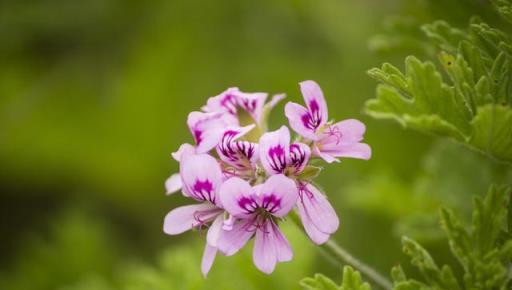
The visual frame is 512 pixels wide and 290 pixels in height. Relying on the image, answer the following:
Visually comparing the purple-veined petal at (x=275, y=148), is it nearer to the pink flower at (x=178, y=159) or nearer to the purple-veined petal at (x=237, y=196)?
the purple-veined petal at (x=237, y=196)

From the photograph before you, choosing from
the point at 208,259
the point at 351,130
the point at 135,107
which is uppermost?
the point at 135,107

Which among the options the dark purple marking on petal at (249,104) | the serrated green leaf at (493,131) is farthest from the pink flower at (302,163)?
the serrated green leaf at (493,131)

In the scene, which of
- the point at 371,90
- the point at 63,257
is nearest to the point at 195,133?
the point at 63,257

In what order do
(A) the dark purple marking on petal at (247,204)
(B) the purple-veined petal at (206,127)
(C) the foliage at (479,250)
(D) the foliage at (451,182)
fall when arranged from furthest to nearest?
(D) the foliage at (451,182) < (B) the purple-veined petal at (206,127) < (A) the dark purple marking on petal at (247,204) < (C) the foliage at (479,250)

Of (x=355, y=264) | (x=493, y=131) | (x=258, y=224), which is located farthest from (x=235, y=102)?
(x=493, y=131)

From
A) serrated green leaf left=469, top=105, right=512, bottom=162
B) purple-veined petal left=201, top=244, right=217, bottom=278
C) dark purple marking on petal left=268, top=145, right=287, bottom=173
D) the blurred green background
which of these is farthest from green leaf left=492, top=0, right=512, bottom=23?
the blurred green background

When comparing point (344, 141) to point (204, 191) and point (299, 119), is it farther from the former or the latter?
point (204, 191)
